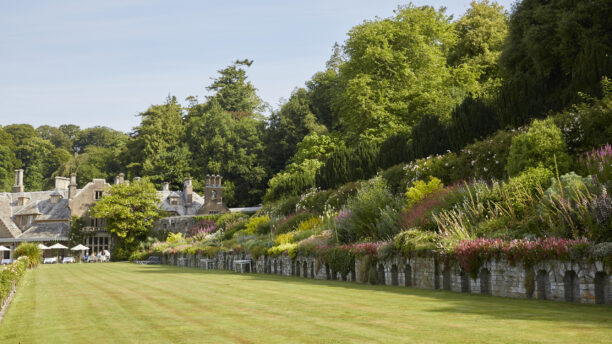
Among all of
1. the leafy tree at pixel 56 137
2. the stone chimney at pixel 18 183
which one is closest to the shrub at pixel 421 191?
the stone chimney at pixel 18 183

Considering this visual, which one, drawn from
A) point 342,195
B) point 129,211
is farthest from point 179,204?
point 342,195

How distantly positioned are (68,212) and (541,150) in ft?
164

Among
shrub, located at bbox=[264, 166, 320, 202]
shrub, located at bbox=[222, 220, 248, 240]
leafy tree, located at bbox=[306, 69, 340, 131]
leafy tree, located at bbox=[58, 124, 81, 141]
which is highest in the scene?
leafy tree, located at bbox=[58, 124, 81, 141]

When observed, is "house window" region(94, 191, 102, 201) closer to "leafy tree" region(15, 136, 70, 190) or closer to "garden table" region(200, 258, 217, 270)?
"garden table" region(200, 258, 217, 270)

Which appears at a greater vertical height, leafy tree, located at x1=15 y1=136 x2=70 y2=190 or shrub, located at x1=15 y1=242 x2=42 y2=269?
leafy tree, located at x1=15 y1=136 x2=70 y2=190

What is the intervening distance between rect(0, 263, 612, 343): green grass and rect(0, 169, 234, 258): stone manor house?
4119 centimetres

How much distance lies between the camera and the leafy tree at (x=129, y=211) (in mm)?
49188

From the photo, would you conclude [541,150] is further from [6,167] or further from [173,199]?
[6,167]

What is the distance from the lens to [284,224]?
24.0 metres

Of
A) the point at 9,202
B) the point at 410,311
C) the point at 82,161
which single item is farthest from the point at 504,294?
the point at 82,161

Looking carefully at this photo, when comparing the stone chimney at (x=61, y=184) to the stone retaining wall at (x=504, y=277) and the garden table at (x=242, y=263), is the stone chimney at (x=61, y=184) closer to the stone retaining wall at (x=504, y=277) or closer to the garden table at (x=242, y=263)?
the garden table at (x=242, y=263)

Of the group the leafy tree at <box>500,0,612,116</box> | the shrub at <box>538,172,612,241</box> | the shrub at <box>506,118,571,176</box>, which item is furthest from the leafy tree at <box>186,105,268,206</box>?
the shrub at <box>538,172,612,241</box>

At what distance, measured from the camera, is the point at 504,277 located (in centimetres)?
902

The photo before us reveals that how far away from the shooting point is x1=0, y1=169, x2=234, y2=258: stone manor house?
51.3 meters
